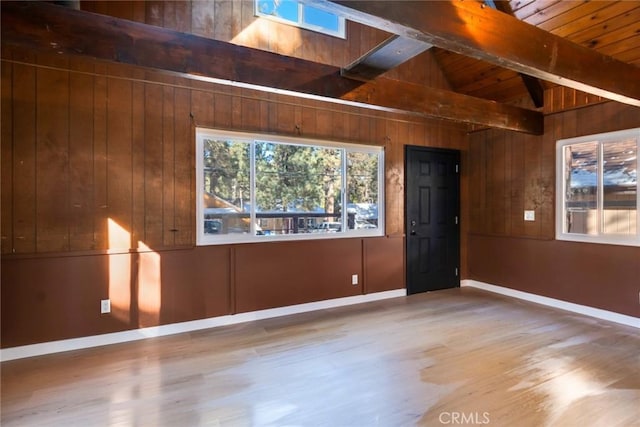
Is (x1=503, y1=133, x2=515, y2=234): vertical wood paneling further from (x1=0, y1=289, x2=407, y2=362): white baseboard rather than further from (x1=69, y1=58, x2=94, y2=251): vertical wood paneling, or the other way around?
(x1=69, y1=58, x2=94, y2=251): vertical wood paneling

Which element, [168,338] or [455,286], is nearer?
[168,338]

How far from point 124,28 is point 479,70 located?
14.6 feet

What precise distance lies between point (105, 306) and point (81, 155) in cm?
143

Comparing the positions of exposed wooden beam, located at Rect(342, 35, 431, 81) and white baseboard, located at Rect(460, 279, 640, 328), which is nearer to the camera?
exposed wooden beam, located at Rect(342, 35, 431, 81)

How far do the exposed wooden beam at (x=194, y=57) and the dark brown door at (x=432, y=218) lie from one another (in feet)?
5.47

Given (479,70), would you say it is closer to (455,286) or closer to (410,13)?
(455,286)

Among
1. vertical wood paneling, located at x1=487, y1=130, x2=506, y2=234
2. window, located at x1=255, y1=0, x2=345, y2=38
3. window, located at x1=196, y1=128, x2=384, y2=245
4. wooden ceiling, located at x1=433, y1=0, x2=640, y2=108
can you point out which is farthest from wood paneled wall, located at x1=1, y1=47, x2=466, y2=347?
vertical wood paneling, located at x1=487, y1=130, x2=506, y2=234

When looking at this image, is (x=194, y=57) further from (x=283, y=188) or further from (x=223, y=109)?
(x=283, y=188)

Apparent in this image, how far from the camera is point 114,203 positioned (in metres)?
3.19

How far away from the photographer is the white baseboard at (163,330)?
2.88m

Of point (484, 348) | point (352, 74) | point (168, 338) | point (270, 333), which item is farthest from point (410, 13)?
point (168, 338)

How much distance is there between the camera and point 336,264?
14.2 feet

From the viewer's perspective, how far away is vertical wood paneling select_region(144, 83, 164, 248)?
130 inches

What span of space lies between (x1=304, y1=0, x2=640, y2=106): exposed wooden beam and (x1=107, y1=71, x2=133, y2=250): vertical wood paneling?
8.05 ft
